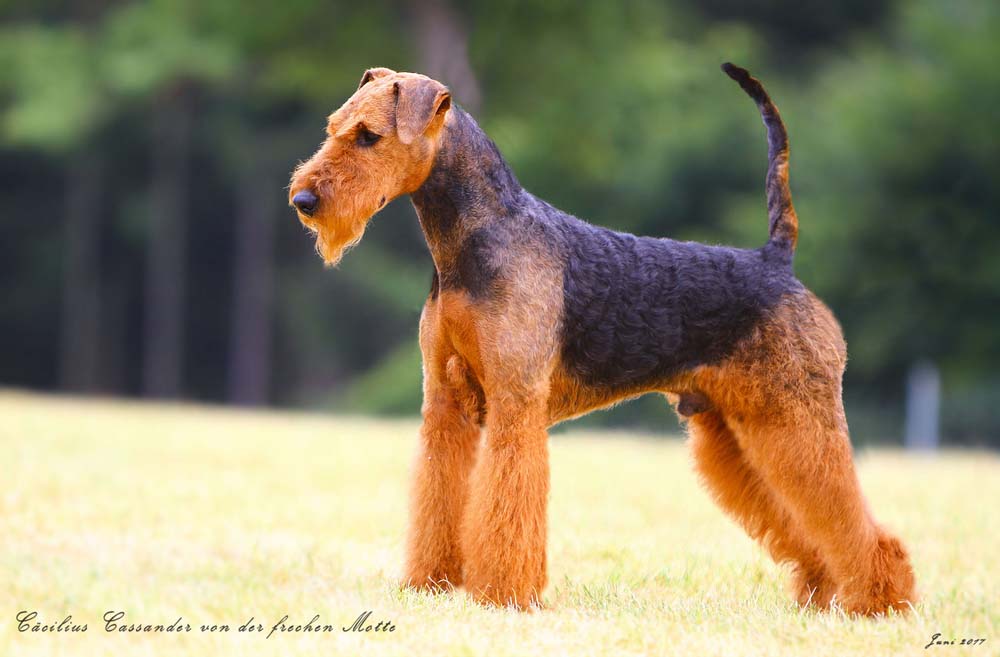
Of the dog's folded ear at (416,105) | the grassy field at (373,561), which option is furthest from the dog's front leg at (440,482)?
the dog's folded ear at (416,105)

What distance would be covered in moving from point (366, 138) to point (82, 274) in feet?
74.2

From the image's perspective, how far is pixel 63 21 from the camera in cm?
2369

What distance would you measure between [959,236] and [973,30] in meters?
3.39

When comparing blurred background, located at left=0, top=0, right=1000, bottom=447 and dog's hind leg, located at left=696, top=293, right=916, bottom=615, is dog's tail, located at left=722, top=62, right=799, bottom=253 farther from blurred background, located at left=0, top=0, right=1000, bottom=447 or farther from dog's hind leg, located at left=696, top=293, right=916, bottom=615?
blurred background, located at left=0, top=0, right=1000, bottom=447

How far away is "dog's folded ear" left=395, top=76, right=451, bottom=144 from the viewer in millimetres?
3941

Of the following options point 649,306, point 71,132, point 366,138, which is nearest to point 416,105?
point 366,138

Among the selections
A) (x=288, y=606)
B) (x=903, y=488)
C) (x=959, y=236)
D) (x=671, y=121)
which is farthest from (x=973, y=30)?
(x=288, y=606)

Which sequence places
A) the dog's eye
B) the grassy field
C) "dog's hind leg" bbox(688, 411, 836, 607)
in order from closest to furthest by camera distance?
the grassy field → the dog's eye → "dog's hind leg" bbox(688, 411, 836, 607)

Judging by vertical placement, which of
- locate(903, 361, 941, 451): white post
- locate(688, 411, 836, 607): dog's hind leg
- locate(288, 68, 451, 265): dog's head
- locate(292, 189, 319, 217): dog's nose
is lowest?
locate(903, 361, 941, 451): white post

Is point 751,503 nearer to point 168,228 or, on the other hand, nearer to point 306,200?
point 306,200

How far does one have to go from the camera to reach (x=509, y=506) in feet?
13.0

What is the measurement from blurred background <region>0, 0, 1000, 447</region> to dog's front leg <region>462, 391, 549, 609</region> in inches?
261

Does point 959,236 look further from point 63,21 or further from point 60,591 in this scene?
point 63,21

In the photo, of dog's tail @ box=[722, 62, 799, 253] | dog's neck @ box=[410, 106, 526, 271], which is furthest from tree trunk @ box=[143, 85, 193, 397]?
dog's neck @ box=[410, 106, 526, 271]
